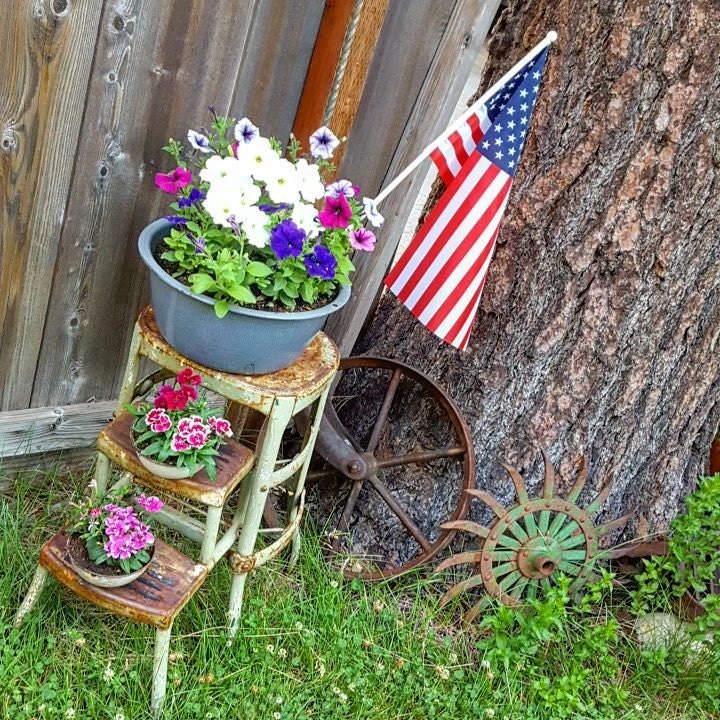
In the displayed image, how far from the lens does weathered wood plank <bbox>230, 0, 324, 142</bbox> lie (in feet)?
6.54

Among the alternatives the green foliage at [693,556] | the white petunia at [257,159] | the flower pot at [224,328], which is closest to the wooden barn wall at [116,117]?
the flower pot at [224,328]

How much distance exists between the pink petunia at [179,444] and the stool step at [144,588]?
326 millimetres

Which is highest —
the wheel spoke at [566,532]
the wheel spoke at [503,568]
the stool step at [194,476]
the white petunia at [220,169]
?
the white petunia at [220,169]

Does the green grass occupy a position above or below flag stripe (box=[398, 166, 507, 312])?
below

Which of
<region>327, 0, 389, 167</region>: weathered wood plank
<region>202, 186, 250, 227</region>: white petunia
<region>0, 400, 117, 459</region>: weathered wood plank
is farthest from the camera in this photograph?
<region>0, 400, 117, 459</region>: weathered wood plank

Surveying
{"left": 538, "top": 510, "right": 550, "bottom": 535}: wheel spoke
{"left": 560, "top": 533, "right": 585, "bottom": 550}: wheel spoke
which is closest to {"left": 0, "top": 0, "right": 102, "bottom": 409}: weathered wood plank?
{"left": 538, "top": 510, "right": 550, "bottom": 535}: wheel spoke

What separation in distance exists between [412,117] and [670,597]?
1794mm

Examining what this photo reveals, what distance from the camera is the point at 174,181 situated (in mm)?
1816

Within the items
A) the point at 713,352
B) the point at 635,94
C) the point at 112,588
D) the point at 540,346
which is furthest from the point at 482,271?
the point at 112,588

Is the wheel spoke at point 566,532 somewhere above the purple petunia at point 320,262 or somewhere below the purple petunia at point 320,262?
below

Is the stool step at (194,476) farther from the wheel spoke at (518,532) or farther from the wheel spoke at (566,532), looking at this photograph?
the wheel spoke at (566,532)

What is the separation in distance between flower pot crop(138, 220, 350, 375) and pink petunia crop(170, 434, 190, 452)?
19 centimetres

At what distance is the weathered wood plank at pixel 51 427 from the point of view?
223cm

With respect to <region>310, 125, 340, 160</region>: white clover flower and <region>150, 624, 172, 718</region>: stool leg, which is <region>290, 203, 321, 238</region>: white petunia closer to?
<region>310, 125, 340, 160</region>: white clover flower
